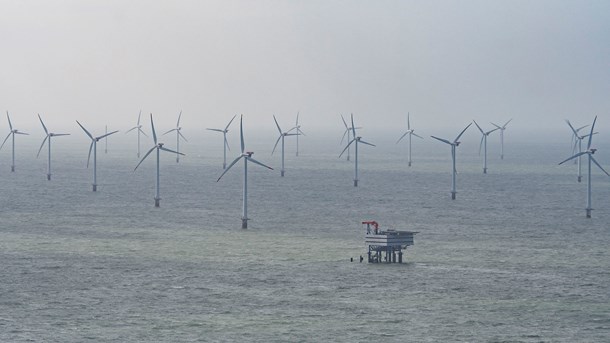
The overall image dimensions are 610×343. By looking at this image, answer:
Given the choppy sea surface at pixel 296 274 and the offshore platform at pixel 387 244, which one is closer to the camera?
the choppy sea surface at pixel 296 274

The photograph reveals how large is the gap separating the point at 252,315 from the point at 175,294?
8.38 metres

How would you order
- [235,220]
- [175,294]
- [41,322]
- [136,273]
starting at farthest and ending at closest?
1. [235,220]
2. [136,273]
3. [175,294]
4. [41,322]

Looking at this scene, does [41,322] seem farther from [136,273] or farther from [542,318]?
[542,318]

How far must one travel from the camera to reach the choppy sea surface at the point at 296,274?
64.0 metres

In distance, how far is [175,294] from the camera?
73875 mm

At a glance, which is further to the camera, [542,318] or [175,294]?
[175,294]

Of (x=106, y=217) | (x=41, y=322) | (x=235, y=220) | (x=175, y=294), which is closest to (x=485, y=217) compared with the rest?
(x=235, y=220)

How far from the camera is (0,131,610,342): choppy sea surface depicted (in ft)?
210

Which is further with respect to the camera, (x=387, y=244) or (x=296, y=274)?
(x=387, y=244)

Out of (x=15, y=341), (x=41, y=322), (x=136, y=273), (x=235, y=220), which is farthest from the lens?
(x=235, y=220)

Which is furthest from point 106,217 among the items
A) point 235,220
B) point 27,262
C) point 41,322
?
point 41,322

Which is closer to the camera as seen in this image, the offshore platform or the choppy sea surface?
the choppy sea surface

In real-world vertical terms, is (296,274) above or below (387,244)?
below

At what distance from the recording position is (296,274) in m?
82.4
